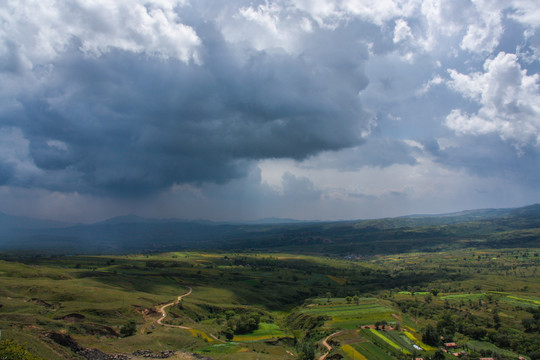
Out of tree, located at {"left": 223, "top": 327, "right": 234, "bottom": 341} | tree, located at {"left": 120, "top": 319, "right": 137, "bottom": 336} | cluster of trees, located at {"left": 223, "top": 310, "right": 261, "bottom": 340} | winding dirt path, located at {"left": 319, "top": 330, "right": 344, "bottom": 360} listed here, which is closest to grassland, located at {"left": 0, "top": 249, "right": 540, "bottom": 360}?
tree, located at {"left": 223, "top": 327, "right": 234, "bottom": 341}

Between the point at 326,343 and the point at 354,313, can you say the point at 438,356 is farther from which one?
the point at 354,313

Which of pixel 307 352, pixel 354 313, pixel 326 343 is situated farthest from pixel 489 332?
pixel 307 352

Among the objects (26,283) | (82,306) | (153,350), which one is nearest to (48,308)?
(82,306)

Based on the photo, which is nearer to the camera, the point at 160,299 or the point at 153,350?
the point at 153,350

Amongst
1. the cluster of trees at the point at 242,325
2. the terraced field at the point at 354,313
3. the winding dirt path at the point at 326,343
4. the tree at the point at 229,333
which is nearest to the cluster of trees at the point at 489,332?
the terraced field at the point at 354,313

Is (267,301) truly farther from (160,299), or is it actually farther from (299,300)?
(160,299)

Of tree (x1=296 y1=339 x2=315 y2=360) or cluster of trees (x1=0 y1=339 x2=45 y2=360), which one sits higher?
cluster of trees (x1=0 y1=339 x2=45 y2=360)

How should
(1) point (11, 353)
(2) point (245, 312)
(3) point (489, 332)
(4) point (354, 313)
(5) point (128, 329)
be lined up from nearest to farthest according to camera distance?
(1) point (11, 353)
(5) point (128, 329)
(3) point (489, 332)
(4) point (354, 313)
(2) point (245, 312)

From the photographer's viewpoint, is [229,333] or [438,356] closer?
[438,356]

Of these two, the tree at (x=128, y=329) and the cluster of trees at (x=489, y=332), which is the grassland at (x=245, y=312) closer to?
the cluster of trees at (x=489, y=332)

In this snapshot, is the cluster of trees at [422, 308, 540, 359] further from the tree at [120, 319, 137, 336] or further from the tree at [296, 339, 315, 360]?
the tree at [120, 319, 137, 336]

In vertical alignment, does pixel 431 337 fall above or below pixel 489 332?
above
